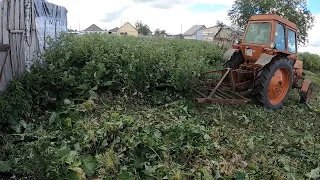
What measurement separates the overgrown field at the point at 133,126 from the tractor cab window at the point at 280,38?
141cm

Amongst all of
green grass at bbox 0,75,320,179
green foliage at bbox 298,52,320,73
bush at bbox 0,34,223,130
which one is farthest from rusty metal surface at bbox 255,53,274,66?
green foliage at bbox 298,52,320,73

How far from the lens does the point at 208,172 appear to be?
3164 millimetres

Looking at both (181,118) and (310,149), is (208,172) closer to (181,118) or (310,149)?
(181,118)

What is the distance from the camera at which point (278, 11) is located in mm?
25609

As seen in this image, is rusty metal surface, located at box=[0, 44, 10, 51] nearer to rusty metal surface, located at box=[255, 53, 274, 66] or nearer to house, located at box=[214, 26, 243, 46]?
rusty metal surface, located at box=[255, 53, 274, 66]

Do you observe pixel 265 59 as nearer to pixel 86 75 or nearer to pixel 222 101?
pixel 222 101

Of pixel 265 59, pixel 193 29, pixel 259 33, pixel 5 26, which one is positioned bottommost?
pixel 265 59

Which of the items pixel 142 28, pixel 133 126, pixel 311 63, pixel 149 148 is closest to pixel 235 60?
pixel 133 126

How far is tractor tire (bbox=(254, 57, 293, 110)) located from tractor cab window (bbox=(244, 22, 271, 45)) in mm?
620

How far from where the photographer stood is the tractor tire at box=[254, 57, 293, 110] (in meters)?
6.02

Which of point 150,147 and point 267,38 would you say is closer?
point 150,147

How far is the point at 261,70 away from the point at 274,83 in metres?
0.59

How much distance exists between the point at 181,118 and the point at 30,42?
2.87 m

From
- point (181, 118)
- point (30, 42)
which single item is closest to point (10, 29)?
point (30, 42)
